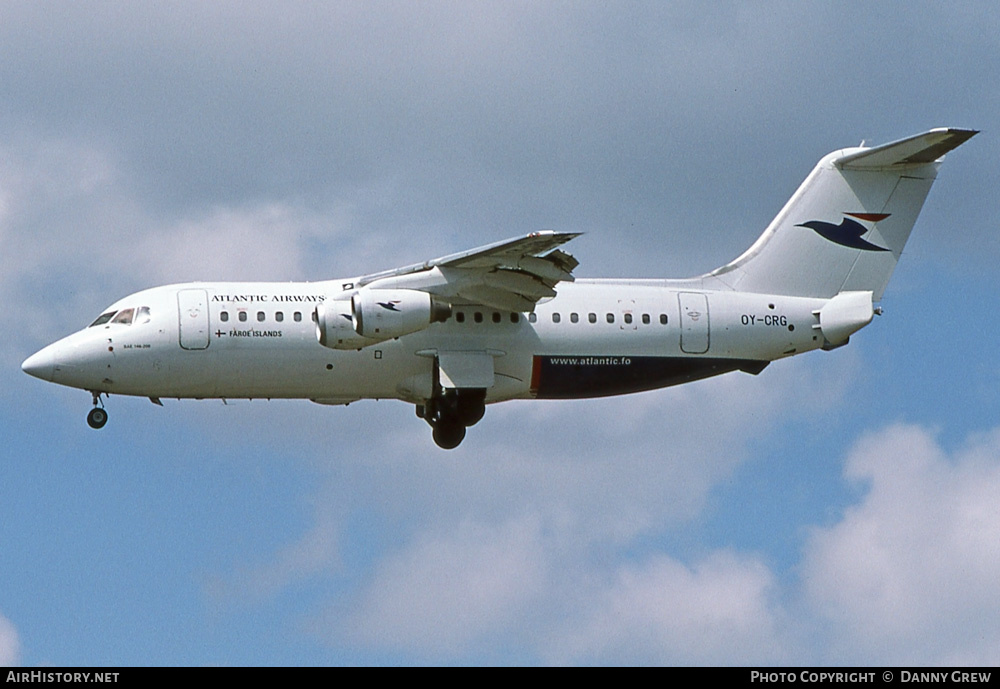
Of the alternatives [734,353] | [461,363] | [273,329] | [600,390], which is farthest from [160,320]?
[734,353]

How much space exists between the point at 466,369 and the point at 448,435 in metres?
1.70

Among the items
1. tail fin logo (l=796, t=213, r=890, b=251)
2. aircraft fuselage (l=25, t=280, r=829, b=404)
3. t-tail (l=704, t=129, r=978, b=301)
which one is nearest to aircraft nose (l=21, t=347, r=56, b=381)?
aircraft fuselage (l=25, t=280, r=829, b=404)

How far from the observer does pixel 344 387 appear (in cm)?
3206

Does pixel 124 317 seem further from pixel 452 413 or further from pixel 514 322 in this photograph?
pixel 514 322

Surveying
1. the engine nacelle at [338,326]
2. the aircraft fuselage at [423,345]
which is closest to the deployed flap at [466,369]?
the aircraft fuselage at [423,345]

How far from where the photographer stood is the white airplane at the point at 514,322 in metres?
31.0

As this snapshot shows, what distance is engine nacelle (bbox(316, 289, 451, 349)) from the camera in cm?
3019

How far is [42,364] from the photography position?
31.5m

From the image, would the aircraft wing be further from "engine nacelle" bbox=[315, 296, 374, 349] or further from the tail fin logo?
the tail fin logo

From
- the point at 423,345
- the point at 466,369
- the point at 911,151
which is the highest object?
the point at 911,151

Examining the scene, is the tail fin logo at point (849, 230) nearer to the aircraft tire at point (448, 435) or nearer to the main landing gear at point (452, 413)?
the main landing gear at point (452, 413)

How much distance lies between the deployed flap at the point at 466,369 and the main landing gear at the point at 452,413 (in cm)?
16

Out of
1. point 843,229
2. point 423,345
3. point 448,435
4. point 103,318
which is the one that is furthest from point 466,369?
point 843,229
